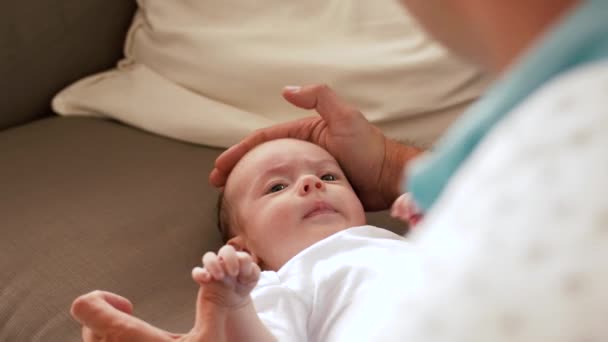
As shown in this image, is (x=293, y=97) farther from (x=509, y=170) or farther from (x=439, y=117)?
(x=509, y=170)

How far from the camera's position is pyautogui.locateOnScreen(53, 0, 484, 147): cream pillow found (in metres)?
1.40

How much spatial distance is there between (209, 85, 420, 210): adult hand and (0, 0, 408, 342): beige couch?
53mm

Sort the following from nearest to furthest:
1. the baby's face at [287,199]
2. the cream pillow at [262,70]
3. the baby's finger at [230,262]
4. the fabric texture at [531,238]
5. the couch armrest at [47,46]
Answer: the fabric texture at [531,238], the baby's finger at [230,262], the baby's face at [287,199], the cream pillow at [262,70], the couch armrest at [47,46]

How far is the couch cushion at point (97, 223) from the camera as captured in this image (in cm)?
108

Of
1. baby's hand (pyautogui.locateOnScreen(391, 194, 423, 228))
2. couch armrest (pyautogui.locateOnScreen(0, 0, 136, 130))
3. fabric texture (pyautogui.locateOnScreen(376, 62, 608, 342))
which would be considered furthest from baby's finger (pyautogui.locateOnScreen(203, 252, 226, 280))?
couch armrest (pyautogui.locateOnScreen(0, 0, 136, 130))

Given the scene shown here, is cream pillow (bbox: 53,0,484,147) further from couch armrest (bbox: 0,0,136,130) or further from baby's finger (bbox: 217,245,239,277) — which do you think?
baby's finger (bbox: 217,245,239,277)

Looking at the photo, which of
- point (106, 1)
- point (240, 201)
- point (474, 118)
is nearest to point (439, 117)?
point (240, 201)

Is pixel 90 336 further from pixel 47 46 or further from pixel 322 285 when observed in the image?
pixel 47 46

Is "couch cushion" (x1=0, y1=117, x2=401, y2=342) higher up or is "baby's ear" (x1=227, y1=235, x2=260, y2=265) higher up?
"baby's ear" (x1=227, y1=235, x2=260, y2=265)

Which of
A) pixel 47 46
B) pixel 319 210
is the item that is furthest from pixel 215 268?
pixel 47 46

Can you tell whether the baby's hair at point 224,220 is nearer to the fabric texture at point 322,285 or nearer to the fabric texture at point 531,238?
the fabric texture at point 322,285

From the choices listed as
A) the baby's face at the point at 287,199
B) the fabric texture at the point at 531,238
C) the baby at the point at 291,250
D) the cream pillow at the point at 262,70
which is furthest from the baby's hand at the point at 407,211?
the fabric texture at the point at 531,238

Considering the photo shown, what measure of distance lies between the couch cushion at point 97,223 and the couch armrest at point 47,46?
0.33ft

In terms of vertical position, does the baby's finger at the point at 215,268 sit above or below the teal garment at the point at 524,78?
below
